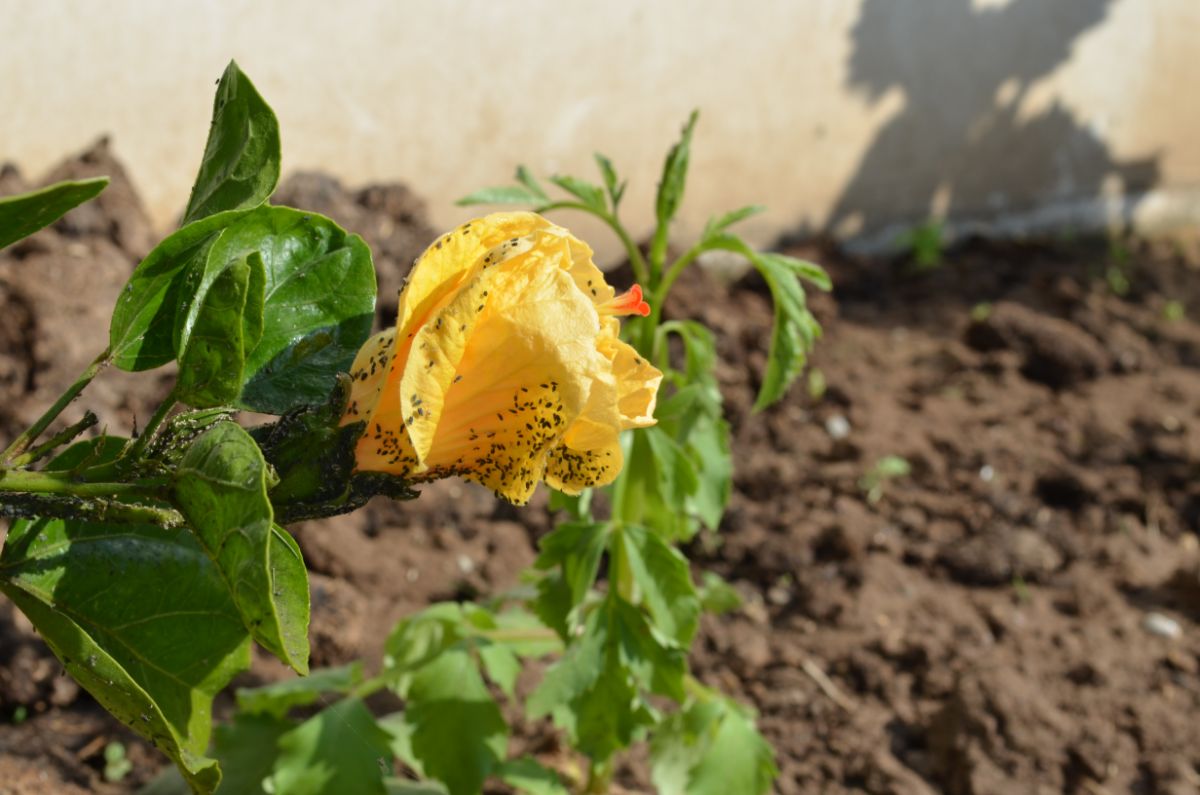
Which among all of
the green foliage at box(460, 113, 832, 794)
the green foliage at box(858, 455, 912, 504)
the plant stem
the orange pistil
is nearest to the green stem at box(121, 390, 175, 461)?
the plant stem

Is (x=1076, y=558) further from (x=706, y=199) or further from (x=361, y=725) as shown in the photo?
(x=361, y=725)

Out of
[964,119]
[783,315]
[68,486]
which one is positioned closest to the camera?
[68,486]

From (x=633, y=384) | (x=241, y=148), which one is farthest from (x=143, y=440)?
(x=633, y=384)

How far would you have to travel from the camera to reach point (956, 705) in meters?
2.48

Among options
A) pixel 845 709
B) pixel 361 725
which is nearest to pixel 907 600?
pixel 845 709

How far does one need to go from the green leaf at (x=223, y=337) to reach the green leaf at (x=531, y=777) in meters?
1.18

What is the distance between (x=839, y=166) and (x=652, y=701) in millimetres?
2566

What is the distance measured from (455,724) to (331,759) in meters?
0.20

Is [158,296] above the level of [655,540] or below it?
above

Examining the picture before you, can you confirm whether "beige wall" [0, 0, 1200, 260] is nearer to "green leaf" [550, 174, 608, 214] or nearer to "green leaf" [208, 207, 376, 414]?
"green leaf" [550, 174, 608, 214]

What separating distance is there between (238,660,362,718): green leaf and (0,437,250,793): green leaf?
899mm

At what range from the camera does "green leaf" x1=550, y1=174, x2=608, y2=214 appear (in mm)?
1822

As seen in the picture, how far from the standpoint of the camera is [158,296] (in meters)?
0.97

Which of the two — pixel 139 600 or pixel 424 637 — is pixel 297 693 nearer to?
pixel 424 637
